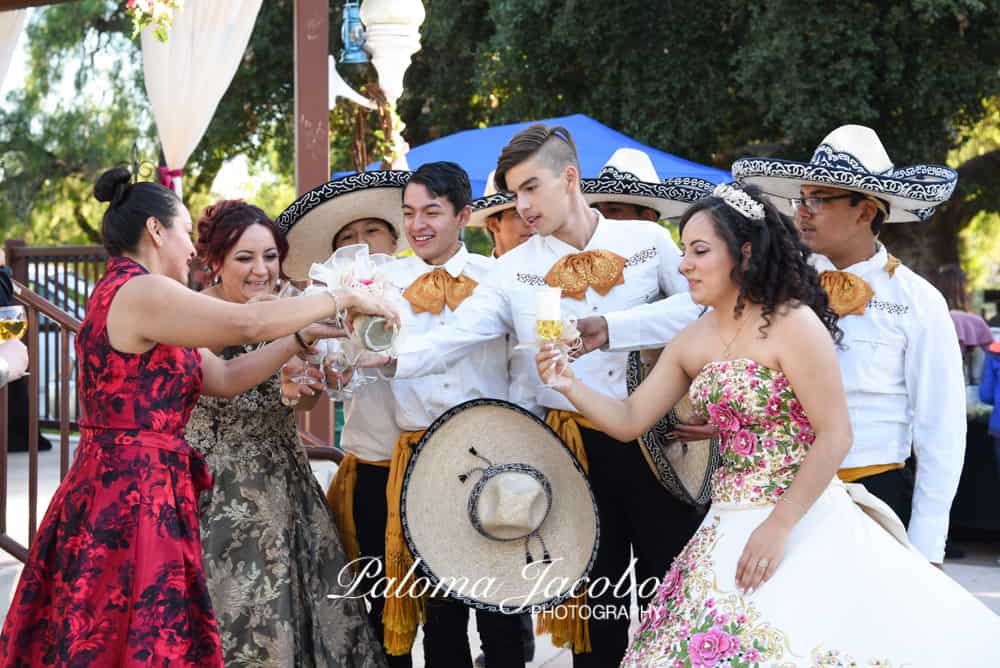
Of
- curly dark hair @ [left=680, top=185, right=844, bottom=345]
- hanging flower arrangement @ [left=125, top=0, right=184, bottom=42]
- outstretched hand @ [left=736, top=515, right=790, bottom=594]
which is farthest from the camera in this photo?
hanging flower arrangement @ [left=125, top=0, right=184, bottom=42]

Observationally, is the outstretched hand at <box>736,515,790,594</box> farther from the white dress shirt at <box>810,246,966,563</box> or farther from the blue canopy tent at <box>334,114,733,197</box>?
the blue canopy tent at <box>334,114,733,197</box>

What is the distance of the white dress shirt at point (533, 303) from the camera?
408cm

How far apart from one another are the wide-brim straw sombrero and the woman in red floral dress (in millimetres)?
757

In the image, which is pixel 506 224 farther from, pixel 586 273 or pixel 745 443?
pixel 745 443

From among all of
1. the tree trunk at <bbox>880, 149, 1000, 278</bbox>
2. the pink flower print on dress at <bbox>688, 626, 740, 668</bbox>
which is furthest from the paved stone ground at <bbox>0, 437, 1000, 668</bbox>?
the tree trunk at <bbox>880, 149, 1000, 278</bbox>

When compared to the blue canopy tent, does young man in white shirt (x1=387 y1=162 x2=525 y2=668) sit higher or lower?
lower

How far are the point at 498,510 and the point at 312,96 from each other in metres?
4.50

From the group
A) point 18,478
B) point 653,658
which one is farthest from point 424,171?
point 18,478

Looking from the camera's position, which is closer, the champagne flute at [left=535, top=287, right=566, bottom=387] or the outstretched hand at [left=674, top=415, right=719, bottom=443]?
the champagne flute at [left=535, top=287, right=566, bottom=387]

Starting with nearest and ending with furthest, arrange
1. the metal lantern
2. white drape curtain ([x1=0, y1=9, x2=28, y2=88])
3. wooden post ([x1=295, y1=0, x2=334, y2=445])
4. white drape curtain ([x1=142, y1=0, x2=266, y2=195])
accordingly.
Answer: white drape curtain ([x1=0, y1=9, x2=28, y2=88])
wooden post ([x1=295, y1=0, x2=334, y2=445])
white drape curtain ([x1=142, y1=0, x2=266, y2=195])
the metal lantern

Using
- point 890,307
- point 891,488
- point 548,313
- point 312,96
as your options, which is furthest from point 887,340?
point 312,96

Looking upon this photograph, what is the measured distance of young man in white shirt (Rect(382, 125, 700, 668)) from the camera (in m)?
4.07

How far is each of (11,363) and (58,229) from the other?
24.6m

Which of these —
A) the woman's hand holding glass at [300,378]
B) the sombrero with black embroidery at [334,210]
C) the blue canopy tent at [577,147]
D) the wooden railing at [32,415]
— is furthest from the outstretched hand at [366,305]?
the blue canopy tent at [577,147]
